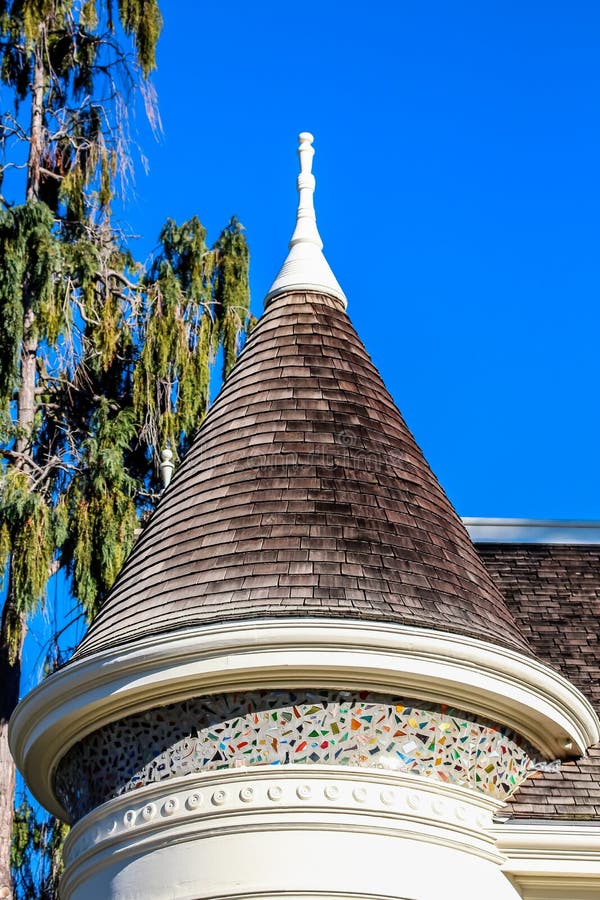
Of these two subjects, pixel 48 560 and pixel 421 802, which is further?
pixel 48 560

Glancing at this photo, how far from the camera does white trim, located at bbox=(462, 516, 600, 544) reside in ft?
36.4

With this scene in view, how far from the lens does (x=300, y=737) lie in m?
7.34

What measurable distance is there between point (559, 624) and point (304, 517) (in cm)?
256

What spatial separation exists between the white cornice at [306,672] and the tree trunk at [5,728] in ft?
24.2

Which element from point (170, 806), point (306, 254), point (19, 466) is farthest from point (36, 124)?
point (170, 806)

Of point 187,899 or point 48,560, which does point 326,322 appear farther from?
point 48,560

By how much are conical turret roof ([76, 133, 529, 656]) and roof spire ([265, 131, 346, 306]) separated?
0.32 ft

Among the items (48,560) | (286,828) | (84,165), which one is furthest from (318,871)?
(84,165)

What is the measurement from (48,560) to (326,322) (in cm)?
671

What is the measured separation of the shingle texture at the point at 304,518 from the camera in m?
7.71

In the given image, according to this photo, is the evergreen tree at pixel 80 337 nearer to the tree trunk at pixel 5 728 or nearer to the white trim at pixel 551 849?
the tree trunk at pixel 5 728

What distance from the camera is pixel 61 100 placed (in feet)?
65.1

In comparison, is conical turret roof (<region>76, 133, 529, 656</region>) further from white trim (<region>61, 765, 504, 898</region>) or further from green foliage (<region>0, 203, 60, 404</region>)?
green foliage (<region>0, 203, 60, 404</region>)

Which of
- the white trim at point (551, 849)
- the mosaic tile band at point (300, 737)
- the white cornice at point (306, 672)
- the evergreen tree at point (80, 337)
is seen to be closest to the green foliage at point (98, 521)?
the evergreen tree at point (80, 337)
